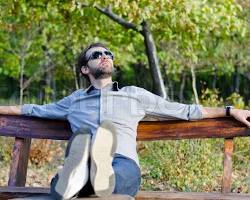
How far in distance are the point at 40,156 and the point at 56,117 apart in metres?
3.62

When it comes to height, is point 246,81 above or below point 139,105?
above

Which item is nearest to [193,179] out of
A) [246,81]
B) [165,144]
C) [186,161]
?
[186,161]

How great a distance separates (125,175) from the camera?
445cm

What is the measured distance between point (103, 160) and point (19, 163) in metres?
1.48

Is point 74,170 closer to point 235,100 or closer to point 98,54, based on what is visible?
point 98,54

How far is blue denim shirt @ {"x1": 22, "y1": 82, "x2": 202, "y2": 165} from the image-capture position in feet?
15.8

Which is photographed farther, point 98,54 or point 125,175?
point 98,54

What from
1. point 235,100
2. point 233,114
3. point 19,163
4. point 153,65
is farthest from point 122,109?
point 153,65

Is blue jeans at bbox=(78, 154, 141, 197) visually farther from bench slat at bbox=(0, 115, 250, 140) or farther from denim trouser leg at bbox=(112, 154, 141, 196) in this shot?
bench slat at bbox=(0, 115, 250, 140)

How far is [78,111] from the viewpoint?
491 centimetres

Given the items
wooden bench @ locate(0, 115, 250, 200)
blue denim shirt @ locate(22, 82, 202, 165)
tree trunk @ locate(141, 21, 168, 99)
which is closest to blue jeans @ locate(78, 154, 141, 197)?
blue denim shirt @ locate(22, 82, 202, 165)

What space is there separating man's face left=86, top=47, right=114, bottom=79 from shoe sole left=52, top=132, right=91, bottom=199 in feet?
3.18

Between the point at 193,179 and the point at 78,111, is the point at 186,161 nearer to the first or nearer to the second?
the point at 193,179

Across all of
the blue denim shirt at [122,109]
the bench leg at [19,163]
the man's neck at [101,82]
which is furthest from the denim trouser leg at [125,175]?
the bench leg at [19,163]
